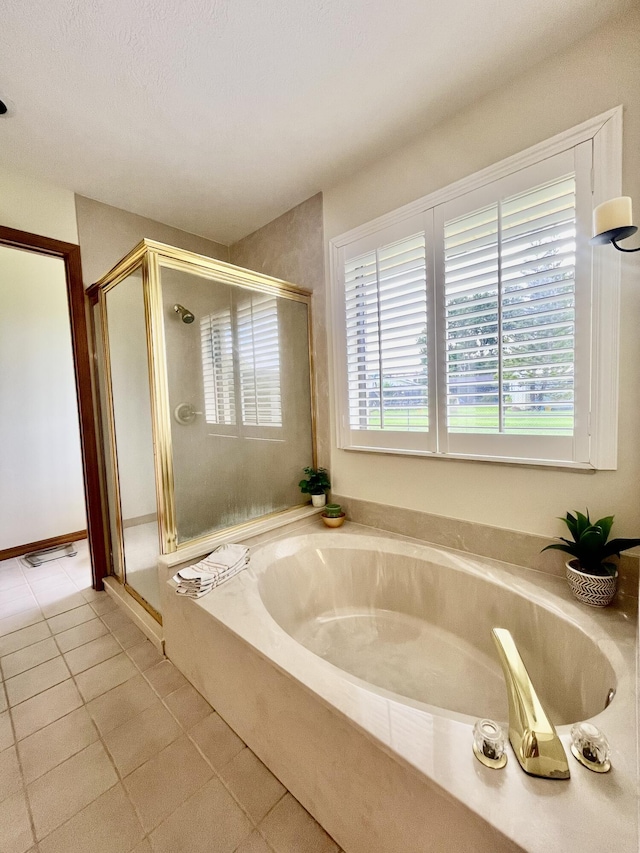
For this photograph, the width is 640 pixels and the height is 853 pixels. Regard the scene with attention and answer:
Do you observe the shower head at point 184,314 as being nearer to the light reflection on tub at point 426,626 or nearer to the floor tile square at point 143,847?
the light reflection on tub at point 426,626

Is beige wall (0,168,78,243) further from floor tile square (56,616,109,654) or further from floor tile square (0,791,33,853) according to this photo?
floor tile square (0,791,33,853)

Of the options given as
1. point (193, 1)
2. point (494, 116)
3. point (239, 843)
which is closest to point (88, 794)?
point (239, 843)

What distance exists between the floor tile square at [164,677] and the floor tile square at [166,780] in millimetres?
280

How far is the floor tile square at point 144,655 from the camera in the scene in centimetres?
162

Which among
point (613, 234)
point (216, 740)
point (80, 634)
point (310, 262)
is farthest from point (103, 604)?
point (613, 234)

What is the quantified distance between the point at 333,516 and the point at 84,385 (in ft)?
5.85

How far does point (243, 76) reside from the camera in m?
1.38

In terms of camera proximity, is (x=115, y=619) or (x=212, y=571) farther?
(x=115, y=619)

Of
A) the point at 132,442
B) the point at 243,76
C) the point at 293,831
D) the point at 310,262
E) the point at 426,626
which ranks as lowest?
the point at 293,831

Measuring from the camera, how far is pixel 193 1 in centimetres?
110

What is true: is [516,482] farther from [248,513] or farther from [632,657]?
[248,513]

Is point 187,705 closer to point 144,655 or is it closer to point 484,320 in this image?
point 144,655

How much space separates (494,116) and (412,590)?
86.1 inches

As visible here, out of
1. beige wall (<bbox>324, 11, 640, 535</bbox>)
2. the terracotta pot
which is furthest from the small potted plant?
beige wall (<bbox>324, 11, 640, 535</bbox>)
